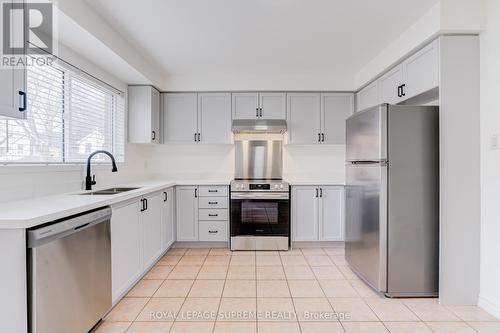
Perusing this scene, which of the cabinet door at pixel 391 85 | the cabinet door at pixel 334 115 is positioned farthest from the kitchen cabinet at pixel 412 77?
the cabinet door at pixel 334 115

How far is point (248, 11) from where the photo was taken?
2.17 meters

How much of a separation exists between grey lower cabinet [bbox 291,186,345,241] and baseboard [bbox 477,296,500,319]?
158cm

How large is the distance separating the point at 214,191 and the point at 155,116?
1.36 meters

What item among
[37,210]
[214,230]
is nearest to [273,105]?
[214,230]

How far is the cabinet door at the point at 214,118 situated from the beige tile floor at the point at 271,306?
180 cm

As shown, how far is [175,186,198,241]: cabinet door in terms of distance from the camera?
11.6 feet

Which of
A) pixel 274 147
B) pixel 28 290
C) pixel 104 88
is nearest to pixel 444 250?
pixel 274 147

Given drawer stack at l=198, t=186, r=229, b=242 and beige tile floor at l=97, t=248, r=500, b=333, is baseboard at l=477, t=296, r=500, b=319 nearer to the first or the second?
beige tile floor at l=97, t=248, r=500, b=333

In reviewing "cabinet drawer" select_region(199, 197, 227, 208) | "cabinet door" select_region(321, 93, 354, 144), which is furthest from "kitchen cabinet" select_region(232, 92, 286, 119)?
"cabinet drawer" select_region(199, 197, 227, 208)

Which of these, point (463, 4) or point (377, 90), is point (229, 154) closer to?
point (377, 90)

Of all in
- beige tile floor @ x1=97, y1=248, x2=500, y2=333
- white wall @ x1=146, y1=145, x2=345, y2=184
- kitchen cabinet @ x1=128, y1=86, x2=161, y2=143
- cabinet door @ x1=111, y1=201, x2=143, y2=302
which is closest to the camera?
beige tile floor @ x1=97, y1=248, x2=500, y2=333

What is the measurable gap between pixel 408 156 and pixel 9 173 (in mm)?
3029

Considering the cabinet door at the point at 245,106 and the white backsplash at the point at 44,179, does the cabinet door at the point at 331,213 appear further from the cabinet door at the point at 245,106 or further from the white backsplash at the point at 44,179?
the white backsplash at the point at 44,179

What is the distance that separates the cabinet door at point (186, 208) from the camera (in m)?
3.55
